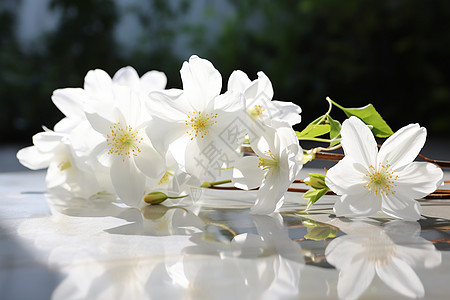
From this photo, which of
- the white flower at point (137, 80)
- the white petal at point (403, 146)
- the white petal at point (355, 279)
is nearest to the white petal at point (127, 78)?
the white flower at point (137, 80)

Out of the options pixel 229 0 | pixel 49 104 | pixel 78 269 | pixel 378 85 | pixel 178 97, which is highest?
pixel 229 0

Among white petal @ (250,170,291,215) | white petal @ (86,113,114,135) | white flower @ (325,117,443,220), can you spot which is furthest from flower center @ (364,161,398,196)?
white petal @ (86,113,114,135)

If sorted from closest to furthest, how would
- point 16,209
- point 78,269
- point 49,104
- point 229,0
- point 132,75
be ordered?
point 78,269, point 16,209, point 132,75, point 49,104, point 229,0

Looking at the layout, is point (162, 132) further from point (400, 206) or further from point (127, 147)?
point (400, 206)

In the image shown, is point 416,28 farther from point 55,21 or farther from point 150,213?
point 150,213

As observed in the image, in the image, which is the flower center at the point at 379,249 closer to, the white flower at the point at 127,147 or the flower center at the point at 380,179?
the flower center at the point at 380,179

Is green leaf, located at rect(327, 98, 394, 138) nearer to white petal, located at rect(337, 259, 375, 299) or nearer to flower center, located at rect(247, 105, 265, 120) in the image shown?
flower center, located at rect(247, 105, 265, 120)

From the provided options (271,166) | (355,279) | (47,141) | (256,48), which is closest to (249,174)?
(271,166)

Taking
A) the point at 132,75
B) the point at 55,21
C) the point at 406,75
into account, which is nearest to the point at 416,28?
the point at 406,75
